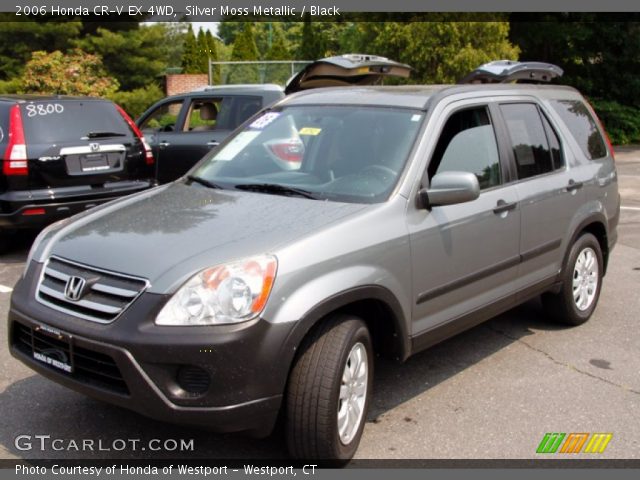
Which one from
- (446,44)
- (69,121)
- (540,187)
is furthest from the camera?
(446,44)

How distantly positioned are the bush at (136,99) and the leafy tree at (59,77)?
2.66 meters

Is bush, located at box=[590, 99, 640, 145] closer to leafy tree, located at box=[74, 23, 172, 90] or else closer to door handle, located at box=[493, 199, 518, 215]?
leafy tree, located at box=[74, 23, 172, 90]

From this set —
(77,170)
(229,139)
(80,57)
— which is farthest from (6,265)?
(80,57)

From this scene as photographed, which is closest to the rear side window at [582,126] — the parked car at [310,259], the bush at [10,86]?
the parked car at [310,259]

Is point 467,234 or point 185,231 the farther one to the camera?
point 467,234

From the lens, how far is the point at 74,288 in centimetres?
349

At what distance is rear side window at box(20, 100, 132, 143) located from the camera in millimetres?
7766

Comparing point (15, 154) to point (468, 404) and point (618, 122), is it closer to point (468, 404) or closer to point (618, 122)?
point (468, 404)

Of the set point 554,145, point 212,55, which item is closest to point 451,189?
point 554,145

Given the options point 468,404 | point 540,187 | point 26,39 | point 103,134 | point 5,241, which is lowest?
point 468,404

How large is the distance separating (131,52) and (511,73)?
23.4 m

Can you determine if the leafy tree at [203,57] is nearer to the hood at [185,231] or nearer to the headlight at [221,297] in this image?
the hood at [185,231]

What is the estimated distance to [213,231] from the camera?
365 centimetres

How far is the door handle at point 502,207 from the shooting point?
4.66m
